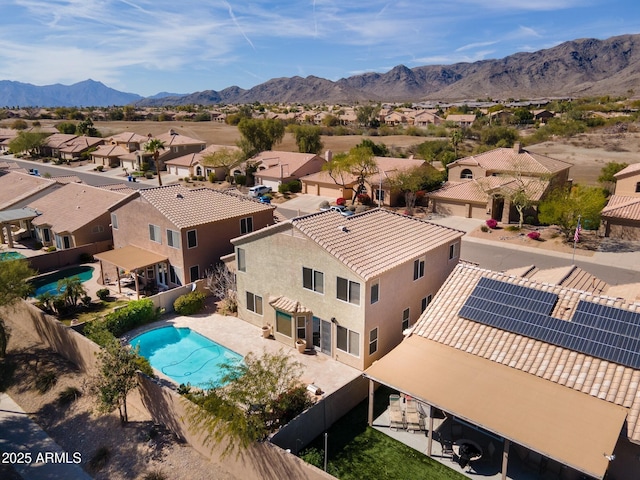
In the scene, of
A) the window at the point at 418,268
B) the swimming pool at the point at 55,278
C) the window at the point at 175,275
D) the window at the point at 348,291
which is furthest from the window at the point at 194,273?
the window at the point at 418,268

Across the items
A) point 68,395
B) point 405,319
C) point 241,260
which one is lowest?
point 68,395

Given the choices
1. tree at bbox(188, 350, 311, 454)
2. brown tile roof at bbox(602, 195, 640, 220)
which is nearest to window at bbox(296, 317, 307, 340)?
tree at bbox(188, 350, 311, 454)

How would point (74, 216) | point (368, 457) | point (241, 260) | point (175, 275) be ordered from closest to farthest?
point (368, 457), point (241, 260), point (175, 275), point (74, 216)

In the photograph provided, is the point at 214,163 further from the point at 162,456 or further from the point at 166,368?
the point at 162,456

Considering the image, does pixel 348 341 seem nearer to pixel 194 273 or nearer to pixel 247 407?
pixel 247 407

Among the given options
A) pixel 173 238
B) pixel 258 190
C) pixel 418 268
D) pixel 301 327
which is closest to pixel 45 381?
pixel 173 238

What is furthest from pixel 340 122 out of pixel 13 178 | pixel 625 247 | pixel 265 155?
pixel 625 247
